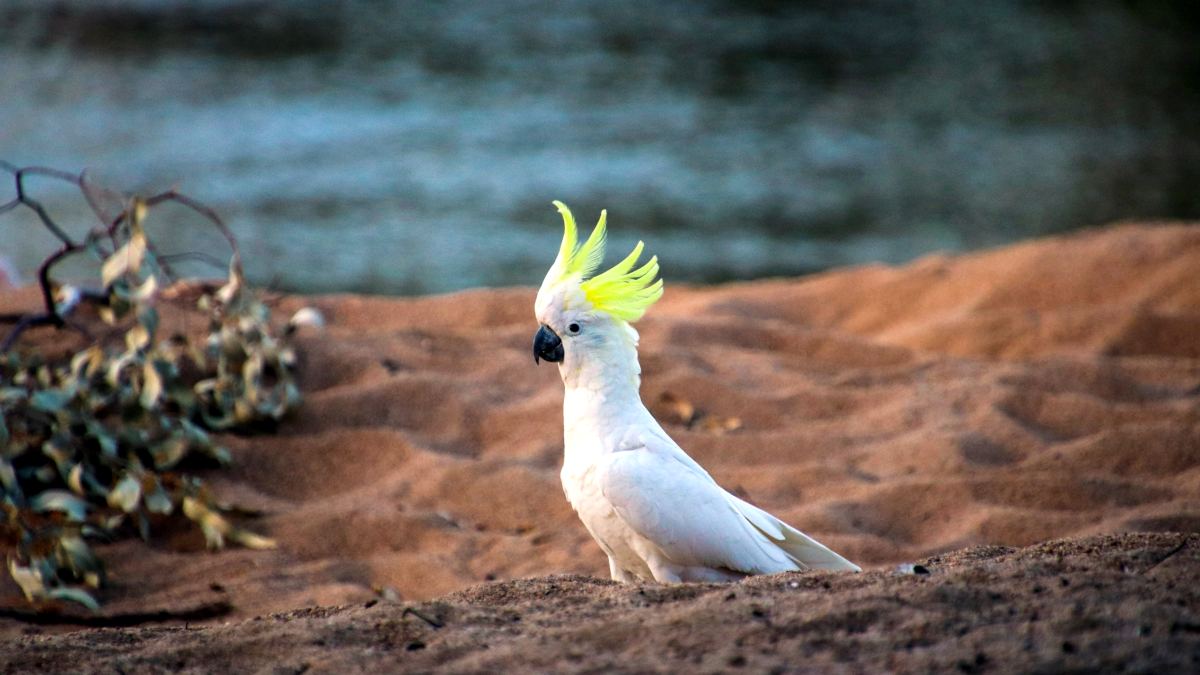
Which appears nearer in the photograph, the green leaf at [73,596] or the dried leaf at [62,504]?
the green leaf at [73,596]

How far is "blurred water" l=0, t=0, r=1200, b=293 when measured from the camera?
8695 mm

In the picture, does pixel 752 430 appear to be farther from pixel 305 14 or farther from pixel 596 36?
pixel 305 14

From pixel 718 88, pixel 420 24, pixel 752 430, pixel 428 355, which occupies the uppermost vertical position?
pixel 420 24

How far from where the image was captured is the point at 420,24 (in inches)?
526

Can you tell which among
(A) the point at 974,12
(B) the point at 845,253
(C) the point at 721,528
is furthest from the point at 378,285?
(A) the point at 974,12

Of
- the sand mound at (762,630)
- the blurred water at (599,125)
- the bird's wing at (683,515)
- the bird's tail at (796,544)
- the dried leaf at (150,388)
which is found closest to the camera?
the sand mound at (762,630)

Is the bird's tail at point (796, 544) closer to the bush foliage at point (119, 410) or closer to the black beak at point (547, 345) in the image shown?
the black beak at point (547, 345)

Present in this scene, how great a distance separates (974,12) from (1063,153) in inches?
189

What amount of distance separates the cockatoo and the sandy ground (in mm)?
270

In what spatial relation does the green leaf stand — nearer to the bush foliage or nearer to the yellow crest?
the bush foliage

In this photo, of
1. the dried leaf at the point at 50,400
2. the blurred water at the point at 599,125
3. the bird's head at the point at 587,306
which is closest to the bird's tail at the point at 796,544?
the bird's head at the point at 587,306

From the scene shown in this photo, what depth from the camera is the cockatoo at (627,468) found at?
274 centimetres

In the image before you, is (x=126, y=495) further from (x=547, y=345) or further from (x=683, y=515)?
(x=683, y=515)

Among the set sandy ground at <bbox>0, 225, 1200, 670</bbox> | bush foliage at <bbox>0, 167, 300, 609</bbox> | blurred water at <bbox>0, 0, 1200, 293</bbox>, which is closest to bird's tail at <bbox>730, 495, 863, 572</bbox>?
sandy ground at <bbox>0, 225, 1200, 670</bbox>
